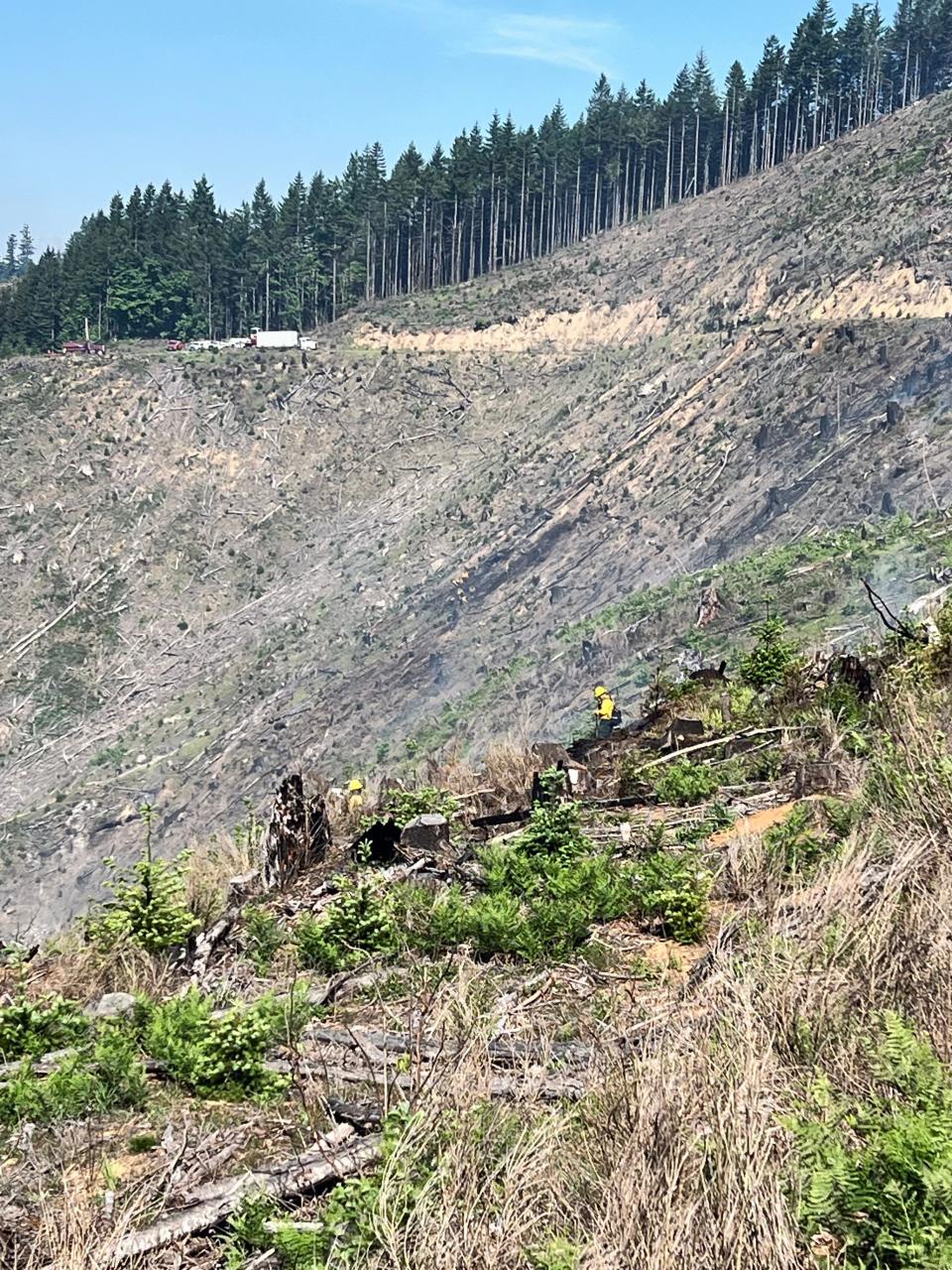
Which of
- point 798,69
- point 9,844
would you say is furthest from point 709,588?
point 798,69

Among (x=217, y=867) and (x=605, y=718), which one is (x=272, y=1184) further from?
(x=605, y=718)

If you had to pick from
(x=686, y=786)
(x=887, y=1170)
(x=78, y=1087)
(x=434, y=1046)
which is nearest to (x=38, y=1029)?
(x=78, y=1087)

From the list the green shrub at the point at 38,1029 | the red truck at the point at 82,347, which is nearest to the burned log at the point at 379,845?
the green shrub at the point at 38,1029

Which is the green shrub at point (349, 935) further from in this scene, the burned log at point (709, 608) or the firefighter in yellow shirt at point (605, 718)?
the burned log at point (709, 608)

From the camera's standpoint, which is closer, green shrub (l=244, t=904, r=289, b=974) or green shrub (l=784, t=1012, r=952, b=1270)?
green shrub (l=784, t=1012, r=952, b=1270)

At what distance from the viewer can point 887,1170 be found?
10.0 ft

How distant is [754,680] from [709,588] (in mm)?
18109

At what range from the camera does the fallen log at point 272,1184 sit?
11.5 feet

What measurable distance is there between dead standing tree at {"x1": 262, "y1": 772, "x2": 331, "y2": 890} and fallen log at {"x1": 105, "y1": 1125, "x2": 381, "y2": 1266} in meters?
4.19

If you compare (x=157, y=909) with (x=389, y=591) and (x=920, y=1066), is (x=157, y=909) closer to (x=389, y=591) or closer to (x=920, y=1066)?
(x=920, y=1066)

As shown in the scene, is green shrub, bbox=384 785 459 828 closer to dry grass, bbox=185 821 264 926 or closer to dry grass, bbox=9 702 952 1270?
dry grass, bbox=185 821 264 926

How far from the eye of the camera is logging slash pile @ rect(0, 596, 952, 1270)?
310 cm

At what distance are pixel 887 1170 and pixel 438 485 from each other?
50.5 metres

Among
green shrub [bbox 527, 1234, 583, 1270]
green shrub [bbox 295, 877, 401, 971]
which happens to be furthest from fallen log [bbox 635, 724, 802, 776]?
green shrub [bbox 527, 1234, 583, 1270]
